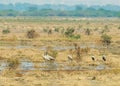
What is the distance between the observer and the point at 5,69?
24.7m

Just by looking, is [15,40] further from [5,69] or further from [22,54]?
[5,69]

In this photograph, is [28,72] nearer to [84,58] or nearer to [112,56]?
[84,58]

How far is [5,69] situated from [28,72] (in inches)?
55.5

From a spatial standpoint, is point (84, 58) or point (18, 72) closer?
point (18, 72)

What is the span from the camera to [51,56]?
30344 mm

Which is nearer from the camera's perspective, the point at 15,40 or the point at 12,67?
the point at 12,67

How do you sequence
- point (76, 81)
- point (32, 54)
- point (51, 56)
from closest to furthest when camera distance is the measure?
point (76, 81) < point (51, 56) < point (32, 54)

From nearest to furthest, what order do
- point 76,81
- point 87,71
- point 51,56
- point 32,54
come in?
point 76,81, point 87,71, point 51,56, point 32,54

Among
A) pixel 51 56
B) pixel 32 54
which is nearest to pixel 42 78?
pixel 51 56

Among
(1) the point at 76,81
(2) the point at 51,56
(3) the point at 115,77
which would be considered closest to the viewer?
(1) the point at 76,81

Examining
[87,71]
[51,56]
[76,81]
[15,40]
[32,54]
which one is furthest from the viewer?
[15,40]

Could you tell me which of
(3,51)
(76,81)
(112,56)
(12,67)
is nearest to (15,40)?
(3,51)

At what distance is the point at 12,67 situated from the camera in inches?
985

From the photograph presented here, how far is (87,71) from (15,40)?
22.0 m
